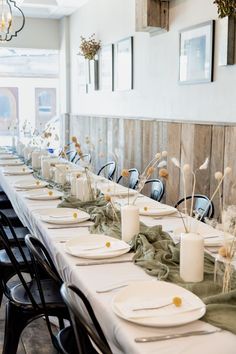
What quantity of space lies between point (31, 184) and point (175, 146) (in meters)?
1.47

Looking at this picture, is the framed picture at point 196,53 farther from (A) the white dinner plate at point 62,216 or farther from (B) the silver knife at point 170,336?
(B) the silver knife at point 170,336

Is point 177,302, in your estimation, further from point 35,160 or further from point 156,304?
point 35,160

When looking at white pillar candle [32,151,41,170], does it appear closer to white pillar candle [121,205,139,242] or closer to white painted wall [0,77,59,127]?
white pillar candle [121,205,139,242]

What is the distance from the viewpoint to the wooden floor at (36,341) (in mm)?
2715

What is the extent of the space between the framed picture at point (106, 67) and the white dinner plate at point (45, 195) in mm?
3053

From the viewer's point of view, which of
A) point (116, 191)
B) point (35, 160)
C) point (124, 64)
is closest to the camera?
point (116, 191)

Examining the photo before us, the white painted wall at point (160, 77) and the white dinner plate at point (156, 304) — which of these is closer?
the white dinner plate at point (156, 304)

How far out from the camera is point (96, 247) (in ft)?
6.72

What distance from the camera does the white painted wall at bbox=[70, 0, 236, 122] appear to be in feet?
12.6

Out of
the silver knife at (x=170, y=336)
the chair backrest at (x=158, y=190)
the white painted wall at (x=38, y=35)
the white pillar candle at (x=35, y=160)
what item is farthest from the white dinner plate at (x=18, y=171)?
the white painted wall at (x=38, y=35)

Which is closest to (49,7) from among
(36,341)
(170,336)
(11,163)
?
(11,163)

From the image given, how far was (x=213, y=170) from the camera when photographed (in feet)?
12.7

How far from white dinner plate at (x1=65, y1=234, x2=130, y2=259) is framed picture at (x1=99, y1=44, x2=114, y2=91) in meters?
4.22

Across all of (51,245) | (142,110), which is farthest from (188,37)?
(51,245)
